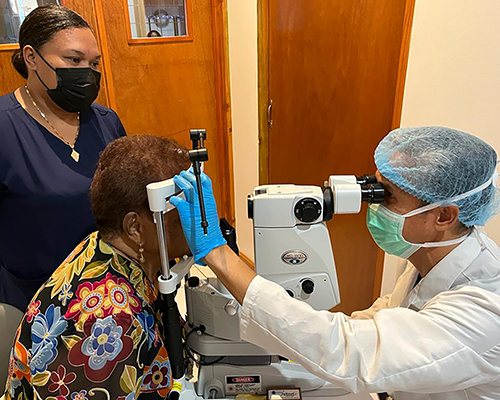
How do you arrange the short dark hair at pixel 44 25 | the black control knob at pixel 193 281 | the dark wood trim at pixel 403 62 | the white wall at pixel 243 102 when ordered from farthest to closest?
the white wall at pixel 243 102
the dark wood trim at pixel 403 62
the short dark hair at pixel 44 25
the black control knob at pixel 193 281

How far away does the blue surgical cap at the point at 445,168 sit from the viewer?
2.94ft

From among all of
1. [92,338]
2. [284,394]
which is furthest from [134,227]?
[284,394]

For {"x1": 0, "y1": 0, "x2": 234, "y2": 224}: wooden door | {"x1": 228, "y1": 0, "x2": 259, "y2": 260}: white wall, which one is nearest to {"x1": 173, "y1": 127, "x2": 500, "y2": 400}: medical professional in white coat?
{"x1": 228, "y1": 0, "x2": 259, "y2": 260}: white wall

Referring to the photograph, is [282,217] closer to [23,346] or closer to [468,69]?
[23,346]

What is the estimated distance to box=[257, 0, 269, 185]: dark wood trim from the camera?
2.31 m

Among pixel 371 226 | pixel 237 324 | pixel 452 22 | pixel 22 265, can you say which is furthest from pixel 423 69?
pixel 22 265

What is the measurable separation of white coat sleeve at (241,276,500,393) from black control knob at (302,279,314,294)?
0.10 meters

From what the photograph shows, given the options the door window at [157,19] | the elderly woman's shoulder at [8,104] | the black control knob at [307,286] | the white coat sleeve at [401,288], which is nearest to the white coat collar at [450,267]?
the white coat sleeve at [401,288]

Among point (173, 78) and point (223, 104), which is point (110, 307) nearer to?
point (173, 78)

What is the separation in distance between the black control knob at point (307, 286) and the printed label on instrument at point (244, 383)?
253 millimetres

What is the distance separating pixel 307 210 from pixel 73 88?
3.34ft

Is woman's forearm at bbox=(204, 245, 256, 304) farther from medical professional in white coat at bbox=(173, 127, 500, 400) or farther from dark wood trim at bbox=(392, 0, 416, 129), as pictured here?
dark wood trim at bbox=(392, 0, 416, 129)

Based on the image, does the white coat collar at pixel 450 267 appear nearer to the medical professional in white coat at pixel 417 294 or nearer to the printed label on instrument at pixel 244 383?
the medical professional in white coat at pixel 417 294

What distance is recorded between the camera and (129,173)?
36.5 inches
